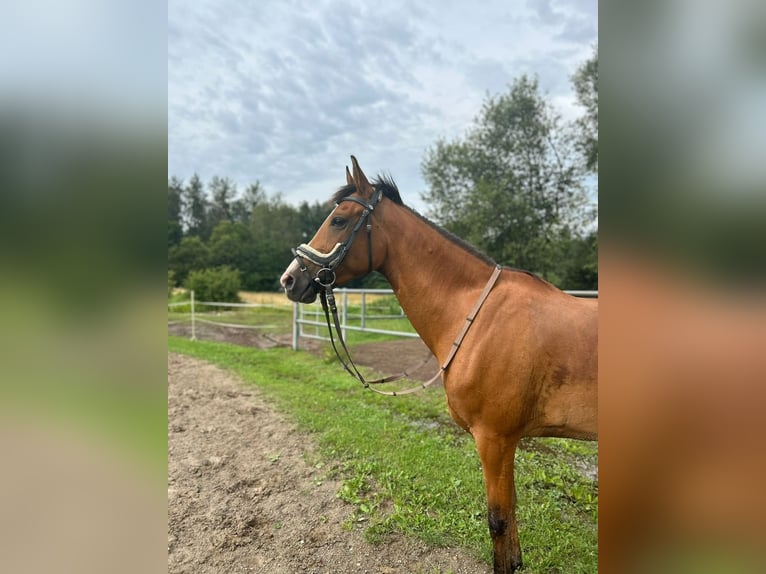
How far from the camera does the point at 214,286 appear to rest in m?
23.2

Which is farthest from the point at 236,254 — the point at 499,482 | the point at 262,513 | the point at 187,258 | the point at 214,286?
the point at 499,482

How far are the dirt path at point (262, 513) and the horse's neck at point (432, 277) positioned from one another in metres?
1.37

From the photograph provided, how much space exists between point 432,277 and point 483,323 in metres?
0.42

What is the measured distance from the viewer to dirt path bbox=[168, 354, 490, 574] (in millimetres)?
2451

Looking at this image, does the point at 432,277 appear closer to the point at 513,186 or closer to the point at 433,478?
the point at 433,478

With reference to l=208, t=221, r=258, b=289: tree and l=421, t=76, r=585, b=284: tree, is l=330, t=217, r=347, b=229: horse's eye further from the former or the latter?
l=208, t=221, r=258, b=289: tree

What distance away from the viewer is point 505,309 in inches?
85.0

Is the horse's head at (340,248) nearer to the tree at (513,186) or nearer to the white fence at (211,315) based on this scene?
the white fence at (211,315)

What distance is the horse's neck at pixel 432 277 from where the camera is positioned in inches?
90.7

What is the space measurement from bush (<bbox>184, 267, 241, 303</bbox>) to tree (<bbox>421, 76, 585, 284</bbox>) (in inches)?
504
